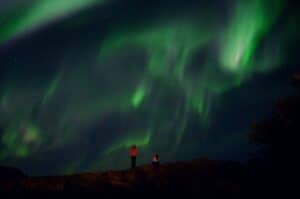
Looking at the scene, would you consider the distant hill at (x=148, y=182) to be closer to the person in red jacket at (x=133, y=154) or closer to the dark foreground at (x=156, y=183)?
the dark foreground at (x=156, y=183)

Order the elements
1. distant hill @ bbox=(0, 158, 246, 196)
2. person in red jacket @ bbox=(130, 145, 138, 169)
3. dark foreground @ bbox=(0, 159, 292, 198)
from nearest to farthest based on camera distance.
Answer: dark foreground @ bbox=(0, 159, 292, 198), distant hill @ bbox=(0, 158, 246, 196), person in red jacket @ bbox=(130, 145, 138, 169)

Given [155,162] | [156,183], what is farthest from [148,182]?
[155,162]

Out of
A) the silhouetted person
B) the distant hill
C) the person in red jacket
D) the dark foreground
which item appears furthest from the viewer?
the person in red jacket

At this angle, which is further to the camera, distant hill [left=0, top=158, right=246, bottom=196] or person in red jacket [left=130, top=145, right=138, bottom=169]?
person in red jacket [left=130, top=145, right=138, bottom=169]

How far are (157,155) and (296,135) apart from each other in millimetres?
12487

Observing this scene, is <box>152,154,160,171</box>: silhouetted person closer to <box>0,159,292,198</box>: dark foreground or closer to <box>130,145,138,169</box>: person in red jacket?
<box>0,159,292,198</box>: dark foreground

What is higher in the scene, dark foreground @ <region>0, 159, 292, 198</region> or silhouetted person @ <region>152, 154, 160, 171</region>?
silhouetted person @ <region>152, 154, 160, 171</region>

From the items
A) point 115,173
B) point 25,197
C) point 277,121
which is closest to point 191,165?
point 115,173

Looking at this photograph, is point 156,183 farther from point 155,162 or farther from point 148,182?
point 155,162

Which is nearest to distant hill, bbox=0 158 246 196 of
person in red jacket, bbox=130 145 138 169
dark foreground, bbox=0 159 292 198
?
dark foreground, bbox=0 159 292 198

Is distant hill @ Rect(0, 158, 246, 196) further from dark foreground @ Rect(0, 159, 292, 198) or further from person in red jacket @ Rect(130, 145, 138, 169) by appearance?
person in red jacket @ Rect(130, 145, 138, 169)

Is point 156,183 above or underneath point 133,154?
underneath

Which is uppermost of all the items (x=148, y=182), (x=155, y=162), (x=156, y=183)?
(x=155, y=162)

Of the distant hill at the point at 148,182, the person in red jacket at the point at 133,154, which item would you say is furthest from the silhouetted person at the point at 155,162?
the person in red jacket at the point at 133,154
